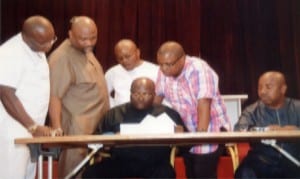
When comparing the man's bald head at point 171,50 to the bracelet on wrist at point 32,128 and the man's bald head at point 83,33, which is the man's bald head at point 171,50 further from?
the bracelet on wrist at point 32,128

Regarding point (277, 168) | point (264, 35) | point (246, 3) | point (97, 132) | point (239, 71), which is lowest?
point (277, 168)

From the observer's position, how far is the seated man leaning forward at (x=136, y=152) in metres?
3.97

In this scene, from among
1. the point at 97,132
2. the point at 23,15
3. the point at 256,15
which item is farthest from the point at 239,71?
the point at 97,132

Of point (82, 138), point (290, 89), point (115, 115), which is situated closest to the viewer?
point (82, 138)

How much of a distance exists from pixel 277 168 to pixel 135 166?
1.03 meters

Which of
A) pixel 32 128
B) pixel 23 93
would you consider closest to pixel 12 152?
pixel 32 128

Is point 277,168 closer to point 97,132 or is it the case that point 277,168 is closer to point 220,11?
point 97,132

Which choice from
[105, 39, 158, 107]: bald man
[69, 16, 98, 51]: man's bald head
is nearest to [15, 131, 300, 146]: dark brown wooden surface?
[69, 16, 98, 51]: man's bald head

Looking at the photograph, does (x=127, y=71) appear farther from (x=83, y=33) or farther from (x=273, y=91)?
(x=273, y=91)

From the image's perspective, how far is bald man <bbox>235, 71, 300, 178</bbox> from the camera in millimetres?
3900

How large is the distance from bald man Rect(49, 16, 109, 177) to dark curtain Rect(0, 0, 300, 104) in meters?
3.30

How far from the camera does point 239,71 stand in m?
7.46

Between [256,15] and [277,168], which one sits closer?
[277,168]

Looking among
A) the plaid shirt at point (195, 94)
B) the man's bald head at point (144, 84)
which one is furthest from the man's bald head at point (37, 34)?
the plaid shirt at point (195, 94)
